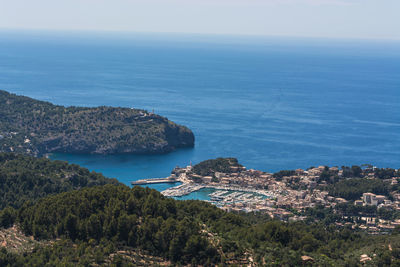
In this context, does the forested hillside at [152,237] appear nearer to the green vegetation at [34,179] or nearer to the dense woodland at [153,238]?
the dense woodland at [153,238]

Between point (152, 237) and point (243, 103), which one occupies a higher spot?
point (243, 103)

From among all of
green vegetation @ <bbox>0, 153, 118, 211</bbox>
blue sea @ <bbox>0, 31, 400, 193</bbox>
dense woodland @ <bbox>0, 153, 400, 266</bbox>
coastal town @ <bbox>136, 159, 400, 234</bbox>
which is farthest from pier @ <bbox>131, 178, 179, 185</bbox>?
dense woodland @ <bbox>0, 153, 400, 266</bbox>

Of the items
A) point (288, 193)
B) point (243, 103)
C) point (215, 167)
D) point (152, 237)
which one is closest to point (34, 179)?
point (152, 237)

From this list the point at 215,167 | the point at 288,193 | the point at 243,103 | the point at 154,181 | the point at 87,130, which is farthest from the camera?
the point at 243,103

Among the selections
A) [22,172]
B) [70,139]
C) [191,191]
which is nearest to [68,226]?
[22,172]

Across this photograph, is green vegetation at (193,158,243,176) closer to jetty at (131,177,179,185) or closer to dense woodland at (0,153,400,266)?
jetty at (131,177,179,185)

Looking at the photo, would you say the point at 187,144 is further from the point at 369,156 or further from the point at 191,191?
the point at 369,156

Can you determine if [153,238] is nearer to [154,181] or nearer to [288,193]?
[288,193]
